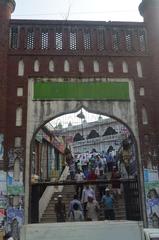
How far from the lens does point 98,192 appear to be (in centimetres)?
1820

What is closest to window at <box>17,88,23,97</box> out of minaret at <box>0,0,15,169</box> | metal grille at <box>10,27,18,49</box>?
minaret at <box>0,0,15,169</box>

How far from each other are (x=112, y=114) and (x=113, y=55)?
2913 millimetres

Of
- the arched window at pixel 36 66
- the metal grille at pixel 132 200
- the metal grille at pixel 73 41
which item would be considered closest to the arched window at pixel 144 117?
the metal grille at pixel 132 200

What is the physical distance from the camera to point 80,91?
16.3 meters

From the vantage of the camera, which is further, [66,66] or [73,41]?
[73,41]

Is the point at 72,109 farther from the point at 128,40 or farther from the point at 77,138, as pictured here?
the point at 77,138

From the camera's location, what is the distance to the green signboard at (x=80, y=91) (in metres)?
16.1

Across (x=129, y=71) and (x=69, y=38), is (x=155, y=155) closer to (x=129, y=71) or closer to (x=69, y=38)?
(x=129, y=71)

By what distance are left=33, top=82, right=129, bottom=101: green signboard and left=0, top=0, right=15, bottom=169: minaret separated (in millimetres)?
1324

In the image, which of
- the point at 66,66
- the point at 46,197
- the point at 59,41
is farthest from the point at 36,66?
the point at 46,197

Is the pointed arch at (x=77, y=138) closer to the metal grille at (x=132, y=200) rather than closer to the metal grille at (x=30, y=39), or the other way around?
the metal grille at (x=30, y=39)

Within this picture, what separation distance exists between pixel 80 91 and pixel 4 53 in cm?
371

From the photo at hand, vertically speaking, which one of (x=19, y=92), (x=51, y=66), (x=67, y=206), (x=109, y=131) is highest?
(x=109, y=131)

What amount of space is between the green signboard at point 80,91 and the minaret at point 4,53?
4.35 feet
